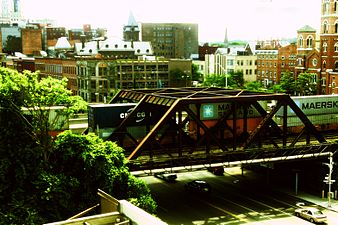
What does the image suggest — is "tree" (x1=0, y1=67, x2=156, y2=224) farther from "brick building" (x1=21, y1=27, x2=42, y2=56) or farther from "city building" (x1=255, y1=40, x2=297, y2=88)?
"brick building" (x1=21, y1=27, x2=42, y2=56)

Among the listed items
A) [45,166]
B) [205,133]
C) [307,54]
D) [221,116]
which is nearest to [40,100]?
[45,166]

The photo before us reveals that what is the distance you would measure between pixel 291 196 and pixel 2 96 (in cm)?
2719

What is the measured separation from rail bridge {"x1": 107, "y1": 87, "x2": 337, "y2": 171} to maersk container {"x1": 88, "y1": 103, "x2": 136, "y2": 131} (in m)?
0.83

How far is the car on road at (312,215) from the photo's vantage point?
36.0 m

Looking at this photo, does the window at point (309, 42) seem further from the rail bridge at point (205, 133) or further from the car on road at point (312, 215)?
the car on road at point (312, 215)

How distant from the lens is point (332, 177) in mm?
43438

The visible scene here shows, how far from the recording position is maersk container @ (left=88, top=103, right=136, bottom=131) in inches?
1677

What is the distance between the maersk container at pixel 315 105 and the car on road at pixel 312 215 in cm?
1539

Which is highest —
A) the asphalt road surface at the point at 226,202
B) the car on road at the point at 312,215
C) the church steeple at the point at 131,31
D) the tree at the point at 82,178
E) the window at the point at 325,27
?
the church steeple at the point at 131,31

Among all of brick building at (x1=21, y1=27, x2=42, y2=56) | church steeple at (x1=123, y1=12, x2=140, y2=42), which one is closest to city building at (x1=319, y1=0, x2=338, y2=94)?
church steeple at (x1=123, y1=12, x2=140, y2=42)

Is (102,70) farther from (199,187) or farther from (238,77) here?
(199,187)

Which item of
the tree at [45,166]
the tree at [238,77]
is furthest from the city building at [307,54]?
the tree at [45,166]

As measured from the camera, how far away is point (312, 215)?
36.2 m

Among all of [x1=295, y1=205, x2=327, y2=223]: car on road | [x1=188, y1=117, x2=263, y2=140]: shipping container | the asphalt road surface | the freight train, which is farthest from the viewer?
[x1=188, y1=117, x2=263, y2=140]: shipping container
